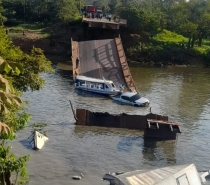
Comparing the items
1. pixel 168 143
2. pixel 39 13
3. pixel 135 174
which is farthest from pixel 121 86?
pixel 39 13

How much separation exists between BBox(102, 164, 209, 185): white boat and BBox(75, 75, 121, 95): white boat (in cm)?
2582

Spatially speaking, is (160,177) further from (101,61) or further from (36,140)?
(101,61)

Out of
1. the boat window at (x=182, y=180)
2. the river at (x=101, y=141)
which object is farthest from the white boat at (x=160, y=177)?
the river at (x=101, y=141)

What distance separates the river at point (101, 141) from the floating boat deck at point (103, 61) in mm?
3230

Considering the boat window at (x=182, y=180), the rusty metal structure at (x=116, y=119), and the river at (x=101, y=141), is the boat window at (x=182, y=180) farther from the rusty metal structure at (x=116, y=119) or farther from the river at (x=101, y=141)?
the rusty metal structure at (x=116, y=119)

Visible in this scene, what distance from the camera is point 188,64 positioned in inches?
3086

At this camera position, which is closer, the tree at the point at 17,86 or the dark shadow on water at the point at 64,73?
the tree at the point at 17,86

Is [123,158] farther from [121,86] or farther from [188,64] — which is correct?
[188,64]

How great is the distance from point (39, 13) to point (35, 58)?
77294mm

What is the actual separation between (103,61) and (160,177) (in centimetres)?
3953

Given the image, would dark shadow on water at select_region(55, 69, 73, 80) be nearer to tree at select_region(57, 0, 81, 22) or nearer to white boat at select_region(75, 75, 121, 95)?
white boat at select_region(75, 75, 121, 95)

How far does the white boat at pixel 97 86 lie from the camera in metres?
50.1

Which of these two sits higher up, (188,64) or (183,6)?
(183,6)

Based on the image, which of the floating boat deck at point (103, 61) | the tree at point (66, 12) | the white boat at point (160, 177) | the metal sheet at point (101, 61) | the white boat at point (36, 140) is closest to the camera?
the white boat at point (160, 177)
